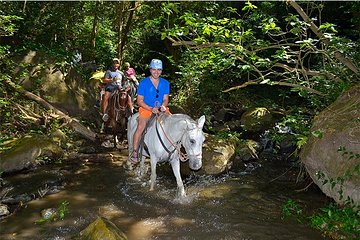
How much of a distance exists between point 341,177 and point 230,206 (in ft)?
7.15

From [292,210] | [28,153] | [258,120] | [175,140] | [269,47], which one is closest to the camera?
[292,210]

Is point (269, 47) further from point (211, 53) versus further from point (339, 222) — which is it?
point (339, 222)

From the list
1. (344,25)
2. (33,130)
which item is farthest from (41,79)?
(344,25)

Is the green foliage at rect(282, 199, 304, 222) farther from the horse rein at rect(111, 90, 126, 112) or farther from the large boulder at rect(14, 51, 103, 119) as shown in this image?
the large boulder at rect(14, 51, 103, 119)

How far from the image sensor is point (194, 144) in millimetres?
5938

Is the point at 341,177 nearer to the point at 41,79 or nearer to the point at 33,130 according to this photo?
the point at 33,130

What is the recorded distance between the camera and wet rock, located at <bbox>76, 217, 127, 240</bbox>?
4668mm

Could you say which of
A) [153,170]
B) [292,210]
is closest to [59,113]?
[153,170]

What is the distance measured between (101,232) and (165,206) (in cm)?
197

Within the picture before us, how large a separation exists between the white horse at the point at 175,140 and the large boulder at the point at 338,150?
228cm

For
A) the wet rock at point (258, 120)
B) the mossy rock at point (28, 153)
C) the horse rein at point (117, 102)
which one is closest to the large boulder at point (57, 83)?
the horse rein at point (117, 102)

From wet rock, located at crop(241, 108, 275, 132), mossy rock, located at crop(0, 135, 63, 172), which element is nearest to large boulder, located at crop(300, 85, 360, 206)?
wet rock, located at crop(241, 108, 275, 132)

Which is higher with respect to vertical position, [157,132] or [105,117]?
[157,132]

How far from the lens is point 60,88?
1416 centimetres
